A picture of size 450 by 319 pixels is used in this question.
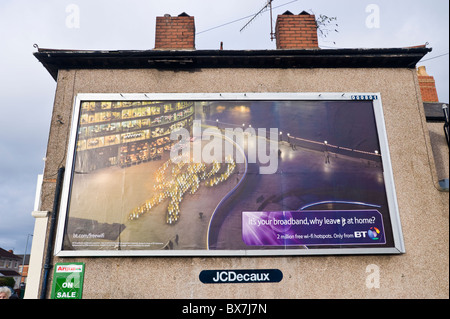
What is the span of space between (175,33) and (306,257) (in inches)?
273

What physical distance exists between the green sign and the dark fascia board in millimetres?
5068

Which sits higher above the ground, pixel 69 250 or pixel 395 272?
pixel 69 250

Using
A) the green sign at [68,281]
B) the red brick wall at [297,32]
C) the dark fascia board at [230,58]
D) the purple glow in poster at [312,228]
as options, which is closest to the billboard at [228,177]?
the purple glow in poster at [312,228]

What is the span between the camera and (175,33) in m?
8.81

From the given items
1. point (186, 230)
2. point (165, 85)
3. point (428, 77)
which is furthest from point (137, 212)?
point (428, 77)

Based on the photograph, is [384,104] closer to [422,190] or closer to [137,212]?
[422,190]

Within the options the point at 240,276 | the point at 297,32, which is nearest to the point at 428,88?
the point at 297,32

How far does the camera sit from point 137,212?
7125 mm

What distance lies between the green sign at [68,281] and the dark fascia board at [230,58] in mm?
5068

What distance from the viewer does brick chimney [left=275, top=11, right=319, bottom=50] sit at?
870cm

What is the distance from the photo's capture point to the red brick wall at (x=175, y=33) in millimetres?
8734

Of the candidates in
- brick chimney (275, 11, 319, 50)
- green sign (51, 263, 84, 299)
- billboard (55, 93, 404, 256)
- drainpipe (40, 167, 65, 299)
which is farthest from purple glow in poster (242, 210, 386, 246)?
brick chimney (275, 11, 319, 50)
